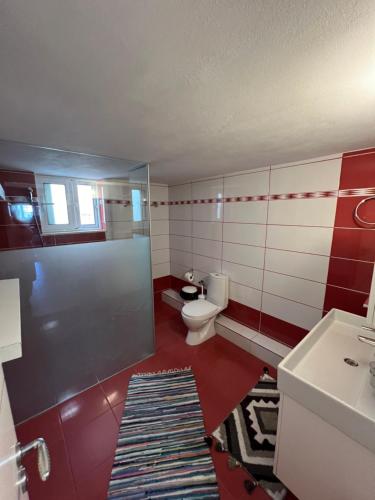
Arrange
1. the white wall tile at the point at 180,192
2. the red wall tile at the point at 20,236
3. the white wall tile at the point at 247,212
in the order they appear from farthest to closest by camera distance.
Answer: the white wall tile at the point at 180,192, the white wall tile at the point at 247,212, the red wall tile at the point at 20,236

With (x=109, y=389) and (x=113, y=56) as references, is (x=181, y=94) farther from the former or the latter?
(x=109, y=389)

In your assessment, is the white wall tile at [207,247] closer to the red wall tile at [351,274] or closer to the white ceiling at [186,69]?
the red wall tile at [351,274]

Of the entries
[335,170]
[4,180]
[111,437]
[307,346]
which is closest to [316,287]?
[307,346]

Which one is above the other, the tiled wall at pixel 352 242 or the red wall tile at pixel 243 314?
the tiled wall at pixel 352 242

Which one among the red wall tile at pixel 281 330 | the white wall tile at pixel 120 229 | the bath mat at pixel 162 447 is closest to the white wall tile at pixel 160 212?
the white wall tile at pixel 120 229

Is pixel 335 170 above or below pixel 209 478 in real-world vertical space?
above

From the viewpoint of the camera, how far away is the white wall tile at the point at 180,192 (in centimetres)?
283

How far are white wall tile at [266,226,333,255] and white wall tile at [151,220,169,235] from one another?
1662 millimetres

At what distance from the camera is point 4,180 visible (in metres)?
1.38

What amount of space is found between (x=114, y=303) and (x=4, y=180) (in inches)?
48.1

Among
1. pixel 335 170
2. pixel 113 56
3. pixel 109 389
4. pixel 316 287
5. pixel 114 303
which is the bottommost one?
pixel 109 389

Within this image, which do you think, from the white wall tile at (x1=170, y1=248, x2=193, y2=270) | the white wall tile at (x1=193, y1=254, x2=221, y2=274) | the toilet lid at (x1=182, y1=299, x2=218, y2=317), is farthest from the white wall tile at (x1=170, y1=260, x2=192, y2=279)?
the toilet lid at (x1=182, y1=299, x2=218, y2=317)

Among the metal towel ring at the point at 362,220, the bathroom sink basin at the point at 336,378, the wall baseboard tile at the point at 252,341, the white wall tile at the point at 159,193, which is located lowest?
the wall baseboard tile at the point at 252,341

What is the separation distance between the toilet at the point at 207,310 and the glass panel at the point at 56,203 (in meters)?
1.49
